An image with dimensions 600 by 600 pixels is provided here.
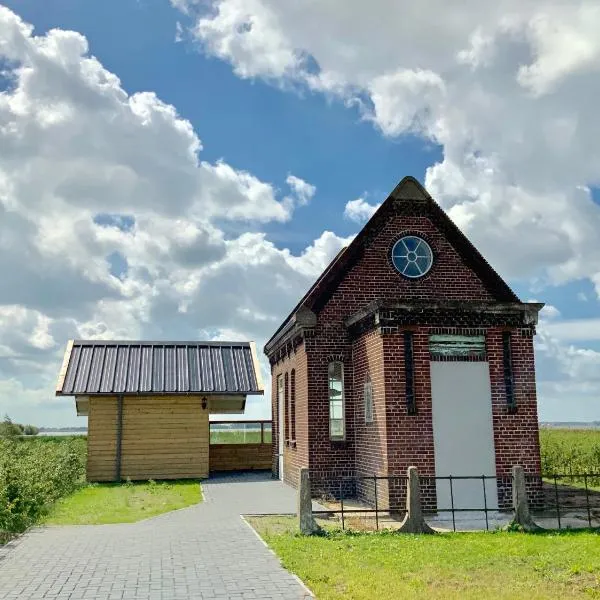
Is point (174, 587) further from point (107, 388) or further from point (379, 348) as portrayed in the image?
point (107, 388)

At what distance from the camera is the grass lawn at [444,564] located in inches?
287

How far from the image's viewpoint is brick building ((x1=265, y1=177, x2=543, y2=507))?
1305cm

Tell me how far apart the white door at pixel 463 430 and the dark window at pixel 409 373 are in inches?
18.7

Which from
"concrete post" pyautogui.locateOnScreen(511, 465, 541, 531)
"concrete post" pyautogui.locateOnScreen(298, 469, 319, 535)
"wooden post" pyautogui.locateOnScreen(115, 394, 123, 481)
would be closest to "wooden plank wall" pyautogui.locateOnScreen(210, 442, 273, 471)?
"wooden post" pyautogui.locateOnScreen(115, 394, 123, 481)

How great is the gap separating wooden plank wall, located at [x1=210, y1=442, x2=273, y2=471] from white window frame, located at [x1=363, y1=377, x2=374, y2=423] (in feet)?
30.7

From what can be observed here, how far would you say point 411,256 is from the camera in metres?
16.8

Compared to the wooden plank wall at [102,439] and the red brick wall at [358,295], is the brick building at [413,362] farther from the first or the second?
the wooden plank wall at [102,439]

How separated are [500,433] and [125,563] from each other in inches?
313

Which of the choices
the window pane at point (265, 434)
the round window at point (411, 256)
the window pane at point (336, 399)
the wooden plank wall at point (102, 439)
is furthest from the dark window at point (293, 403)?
the wooden plank wall at point (102, 439)

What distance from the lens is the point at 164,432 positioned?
20.7m

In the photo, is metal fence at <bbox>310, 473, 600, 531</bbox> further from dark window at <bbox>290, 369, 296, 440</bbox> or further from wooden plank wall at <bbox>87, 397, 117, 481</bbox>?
wooden plank wall at <bbox>87, 397, 117, 481</bbox>

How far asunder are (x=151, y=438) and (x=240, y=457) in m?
3.89

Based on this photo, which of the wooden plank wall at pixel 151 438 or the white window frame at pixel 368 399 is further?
the wooden plank wall at pixel 151 438

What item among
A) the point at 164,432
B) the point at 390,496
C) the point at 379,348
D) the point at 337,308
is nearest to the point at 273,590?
the point at 390,496
